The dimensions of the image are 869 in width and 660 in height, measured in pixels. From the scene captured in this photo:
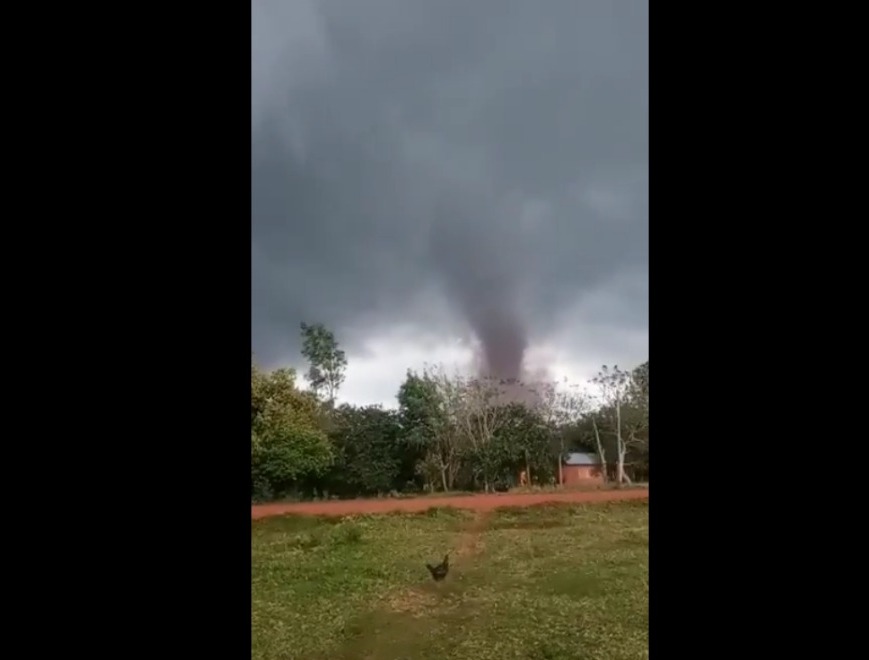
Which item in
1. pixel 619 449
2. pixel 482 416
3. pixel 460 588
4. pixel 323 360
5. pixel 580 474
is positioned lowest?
pixel 460 588

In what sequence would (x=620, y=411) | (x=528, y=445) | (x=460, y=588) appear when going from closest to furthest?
(x=620, y=411)
(x=528, y=445)
(x=460, y=588)

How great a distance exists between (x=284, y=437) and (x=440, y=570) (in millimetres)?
987

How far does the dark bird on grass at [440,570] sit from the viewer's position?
10.9 ft

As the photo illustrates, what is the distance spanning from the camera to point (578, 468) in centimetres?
315

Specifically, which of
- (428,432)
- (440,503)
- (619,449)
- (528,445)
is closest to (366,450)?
(428,432)

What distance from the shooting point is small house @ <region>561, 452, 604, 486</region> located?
3.12 m

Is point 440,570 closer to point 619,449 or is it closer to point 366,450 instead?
point 366,450

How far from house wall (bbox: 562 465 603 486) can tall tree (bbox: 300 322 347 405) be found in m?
1.02

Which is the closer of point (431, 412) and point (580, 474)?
point (431, 412)
